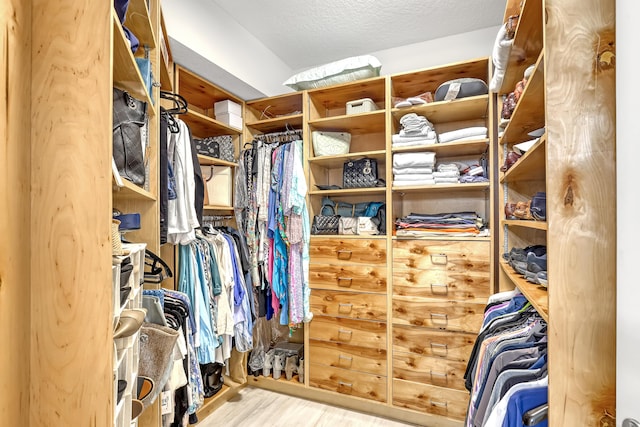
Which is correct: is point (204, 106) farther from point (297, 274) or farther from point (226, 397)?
point (226, 397)

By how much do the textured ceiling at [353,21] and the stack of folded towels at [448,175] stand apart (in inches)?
40.8

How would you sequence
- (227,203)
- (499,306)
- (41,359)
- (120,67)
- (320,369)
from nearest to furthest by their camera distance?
(41,359) < (120,67) < (499,306) < (320,369) < (227,203)

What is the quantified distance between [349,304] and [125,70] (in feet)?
6.15

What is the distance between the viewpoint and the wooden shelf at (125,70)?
84 cm

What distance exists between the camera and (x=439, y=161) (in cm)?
242

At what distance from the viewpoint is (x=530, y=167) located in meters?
1.34

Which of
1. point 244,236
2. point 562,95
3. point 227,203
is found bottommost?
point 244,236

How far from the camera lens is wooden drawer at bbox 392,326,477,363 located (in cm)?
195

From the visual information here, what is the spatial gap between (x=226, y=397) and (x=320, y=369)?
0.74 meters

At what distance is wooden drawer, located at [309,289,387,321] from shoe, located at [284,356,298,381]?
0.49 metres

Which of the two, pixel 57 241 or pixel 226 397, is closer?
pixel 57 241

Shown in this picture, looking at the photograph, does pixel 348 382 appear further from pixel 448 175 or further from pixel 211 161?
pixel 211 161

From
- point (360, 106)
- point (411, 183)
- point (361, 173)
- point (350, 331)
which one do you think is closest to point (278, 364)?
point (350, 331)

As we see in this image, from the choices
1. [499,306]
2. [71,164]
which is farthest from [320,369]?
[71,164]
